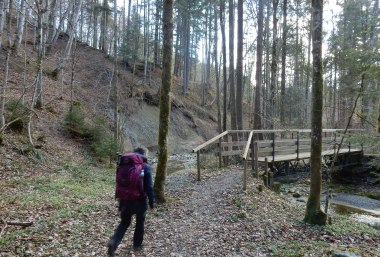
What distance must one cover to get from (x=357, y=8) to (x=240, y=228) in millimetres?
27493

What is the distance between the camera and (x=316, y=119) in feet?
24.4

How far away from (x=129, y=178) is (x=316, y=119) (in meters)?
4.89

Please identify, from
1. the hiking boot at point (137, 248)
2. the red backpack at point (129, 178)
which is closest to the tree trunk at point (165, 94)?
the hiking boot at point (137, 248)

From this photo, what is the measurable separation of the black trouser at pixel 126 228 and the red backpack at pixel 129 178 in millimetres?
354

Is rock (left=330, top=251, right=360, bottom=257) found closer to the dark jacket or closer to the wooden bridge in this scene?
the dark jacket

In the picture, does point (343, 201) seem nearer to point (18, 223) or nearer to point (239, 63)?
point (239, 63)

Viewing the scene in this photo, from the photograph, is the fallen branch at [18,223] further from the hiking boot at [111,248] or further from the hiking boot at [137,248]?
the hiking boot at [137,248]

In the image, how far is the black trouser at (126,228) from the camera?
508 centimetres

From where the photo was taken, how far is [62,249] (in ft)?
16.6

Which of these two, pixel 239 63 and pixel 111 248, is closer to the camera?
pixel 111 248

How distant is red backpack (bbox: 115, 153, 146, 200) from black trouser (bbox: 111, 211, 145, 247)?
354 millimetres

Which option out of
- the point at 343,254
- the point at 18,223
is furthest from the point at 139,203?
the point at 343,254

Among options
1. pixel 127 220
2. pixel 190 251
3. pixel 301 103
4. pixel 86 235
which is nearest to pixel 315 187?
pixel 190 251

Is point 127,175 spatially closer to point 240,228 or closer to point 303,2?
point 240,228
